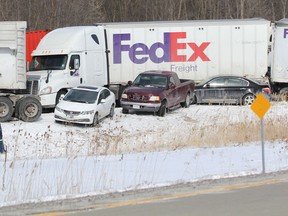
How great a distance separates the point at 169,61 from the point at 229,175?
18417mm

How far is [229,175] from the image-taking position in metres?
11.1

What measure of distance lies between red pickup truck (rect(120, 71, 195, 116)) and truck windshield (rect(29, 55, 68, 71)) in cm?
294

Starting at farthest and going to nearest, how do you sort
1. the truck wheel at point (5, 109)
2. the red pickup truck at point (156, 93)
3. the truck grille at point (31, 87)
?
the red pickup truck at point (156, 93)
the truck grille at point (31, 87)
the truck wheel at point (5, 109)

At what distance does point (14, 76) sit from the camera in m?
22.9

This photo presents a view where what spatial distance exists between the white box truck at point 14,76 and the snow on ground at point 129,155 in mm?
548

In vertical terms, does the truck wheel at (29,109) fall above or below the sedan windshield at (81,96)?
below

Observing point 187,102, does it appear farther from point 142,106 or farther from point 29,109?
point 29,109

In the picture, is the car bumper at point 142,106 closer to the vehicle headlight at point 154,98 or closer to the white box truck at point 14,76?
the vehicle headlight at point 154,98

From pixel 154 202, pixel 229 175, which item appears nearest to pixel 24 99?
pixel 229 175

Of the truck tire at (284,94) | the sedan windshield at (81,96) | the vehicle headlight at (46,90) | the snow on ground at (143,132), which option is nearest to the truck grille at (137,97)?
the snow on ground at (143,132)

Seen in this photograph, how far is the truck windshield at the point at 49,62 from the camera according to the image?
25.7 metres

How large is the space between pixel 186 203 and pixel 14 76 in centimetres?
1533

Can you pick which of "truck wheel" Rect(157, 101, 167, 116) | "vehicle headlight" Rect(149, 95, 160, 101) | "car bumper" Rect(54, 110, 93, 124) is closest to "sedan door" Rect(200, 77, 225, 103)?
"truck wheel" Rect(157, 101, 167, 116)

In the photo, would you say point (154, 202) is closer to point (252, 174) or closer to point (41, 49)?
point (252, 174)
